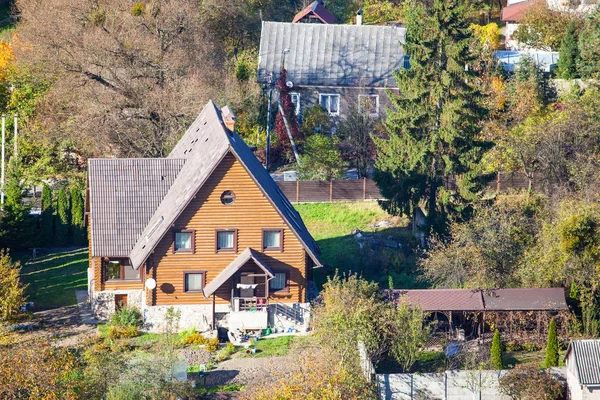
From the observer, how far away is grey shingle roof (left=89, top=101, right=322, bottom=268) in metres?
42.3

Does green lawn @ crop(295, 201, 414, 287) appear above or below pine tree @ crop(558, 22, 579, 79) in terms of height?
below

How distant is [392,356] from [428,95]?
1610 centimetres

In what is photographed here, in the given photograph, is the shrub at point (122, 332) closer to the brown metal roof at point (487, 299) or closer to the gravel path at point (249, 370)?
the gravel path at point (249, 370)

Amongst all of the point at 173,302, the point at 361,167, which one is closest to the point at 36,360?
the point at 173,302

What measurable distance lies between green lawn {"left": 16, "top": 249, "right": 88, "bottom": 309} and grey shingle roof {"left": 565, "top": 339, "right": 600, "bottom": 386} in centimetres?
2170

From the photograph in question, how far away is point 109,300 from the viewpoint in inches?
1766

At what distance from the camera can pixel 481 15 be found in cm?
8594

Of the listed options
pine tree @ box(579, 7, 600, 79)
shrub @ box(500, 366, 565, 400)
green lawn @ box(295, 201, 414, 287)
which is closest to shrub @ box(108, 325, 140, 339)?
green lawn @ box(295, 201, 414, 287)

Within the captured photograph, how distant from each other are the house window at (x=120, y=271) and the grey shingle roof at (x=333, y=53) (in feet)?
85.1

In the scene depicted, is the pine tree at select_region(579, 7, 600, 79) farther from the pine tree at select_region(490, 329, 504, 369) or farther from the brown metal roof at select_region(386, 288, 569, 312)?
the pine tree at select_region(490, 329, 504, 369)

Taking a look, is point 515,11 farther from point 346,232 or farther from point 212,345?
point 212,345

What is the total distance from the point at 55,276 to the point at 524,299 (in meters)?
21.8

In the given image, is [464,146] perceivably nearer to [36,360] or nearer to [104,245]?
[104,245]

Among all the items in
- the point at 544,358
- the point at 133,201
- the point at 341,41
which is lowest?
the point at 544,358
